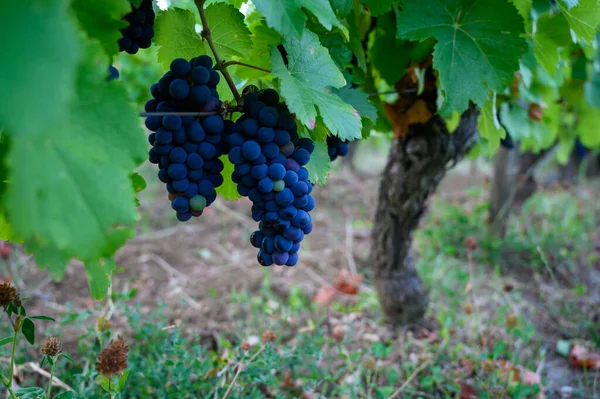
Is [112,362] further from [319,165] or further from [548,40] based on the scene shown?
[548,40]

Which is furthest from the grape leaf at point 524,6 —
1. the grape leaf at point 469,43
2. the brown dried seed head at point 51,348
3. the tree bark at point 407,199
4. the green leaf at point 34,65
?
the brown dried seed head at point 51,348

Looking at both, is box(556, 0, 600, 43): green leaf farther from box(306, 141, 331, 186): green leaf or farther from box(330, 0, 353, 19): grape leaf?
box(306, 141, 331, 186): green leaf

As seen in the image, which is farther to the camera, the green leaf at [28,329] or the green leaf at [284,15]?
the green leaf at [28,329]

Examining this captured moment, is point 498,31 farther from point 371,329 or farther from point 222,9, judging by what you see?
point 371,329

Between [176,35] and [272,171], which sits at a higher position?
[176,35]

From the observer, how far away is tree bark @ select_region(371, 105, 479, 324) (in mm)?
1898

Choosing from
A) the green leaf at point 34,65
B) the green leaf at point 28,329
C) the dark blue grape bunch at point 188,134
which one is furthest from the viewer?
the green leaf at point 28,329

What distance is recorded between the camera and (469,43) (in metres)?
1.25

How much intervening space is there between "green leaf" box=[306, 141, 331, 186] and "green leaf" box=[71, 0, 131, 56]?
0.48 m

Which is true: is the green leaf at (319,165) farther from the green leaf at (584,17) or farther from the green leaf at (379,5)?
the green leaf at (584,17)

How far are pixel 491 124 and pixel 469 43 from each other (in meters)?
0.38

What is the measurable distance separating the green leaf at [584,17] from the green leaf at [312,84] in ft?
2.29

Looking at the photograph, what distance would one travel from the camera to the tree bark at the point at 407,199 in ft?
6.23

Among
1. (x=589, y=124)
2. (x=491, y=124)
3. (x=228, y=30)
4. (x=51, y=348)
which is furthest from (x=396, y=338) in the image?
(x=589, y=124)
